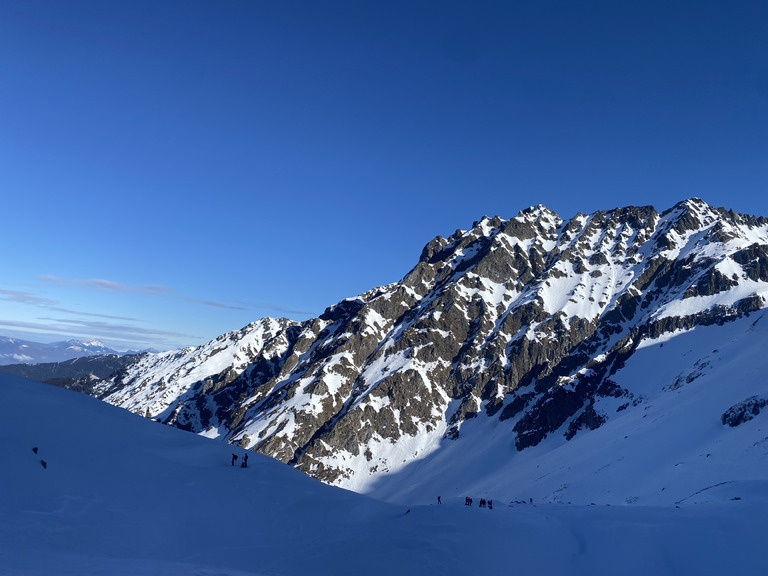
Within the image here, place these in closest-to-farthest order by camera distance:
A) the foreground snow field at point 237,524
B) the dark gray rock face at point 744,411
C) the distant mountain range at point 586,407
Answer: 1. the foreground snow field at point 237,524
2. the dark gray rock face at point 744,411
3. the distant mountain range at point 586,407

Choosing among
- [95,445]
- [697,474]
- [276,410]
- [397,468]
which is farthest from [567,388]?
[95,445]

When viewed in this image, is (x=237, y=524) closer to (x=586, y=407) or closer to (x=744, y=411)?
(x=744, y=411)

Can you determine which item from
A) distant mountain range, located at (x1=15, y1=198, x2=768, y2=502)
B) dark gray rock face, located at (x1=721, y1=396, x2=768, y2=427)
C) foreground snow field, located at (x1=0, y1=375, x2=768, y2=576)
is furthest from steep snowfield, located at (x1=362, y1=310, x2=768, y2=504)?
foreground snow field, located at (x1=0, y1=375, x2=768, y2=576)

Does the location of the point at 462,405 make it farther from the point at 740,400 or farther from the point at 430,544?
Result: the point at 430,544

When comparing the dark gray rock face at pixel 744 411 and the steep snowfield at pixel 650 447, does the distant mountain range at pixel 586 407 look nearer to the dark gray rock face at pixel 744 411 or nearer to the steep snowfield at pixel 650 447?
the dark gray rock face at pixel 744 411

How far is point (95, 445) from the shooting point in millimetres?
22609

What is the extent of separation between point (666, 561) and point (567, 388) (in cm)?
14633

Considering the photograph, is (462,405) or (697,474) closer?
(697,474)

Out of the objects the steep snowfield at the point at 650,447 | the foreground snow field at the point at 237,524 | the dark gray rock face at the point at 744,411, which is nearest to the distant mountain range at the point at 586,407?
the dark gray rock face at the point at 744,411

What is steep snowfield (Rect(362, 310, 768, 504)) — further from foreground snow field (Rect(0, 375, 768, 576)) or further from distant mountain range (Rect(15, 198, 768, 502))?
foreground snow field (Rect(0, 375, 768, 576))

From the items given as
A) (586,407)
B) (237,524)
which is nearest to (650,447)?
(586,407)

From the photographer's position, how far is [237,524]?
66.2 feet

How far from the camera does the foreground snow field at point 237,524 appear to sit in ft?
52.6

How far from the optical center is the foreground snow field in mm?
16047
